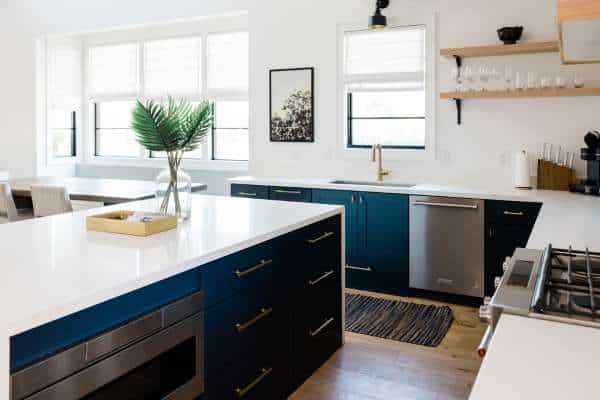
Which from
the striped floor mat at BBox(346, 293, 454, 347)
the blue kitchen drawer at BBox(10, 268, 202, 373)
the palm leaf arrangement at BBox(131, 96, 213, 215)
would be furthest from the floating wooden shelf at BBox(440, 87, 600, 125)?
the blue kitchen drawer at BBox(10, 268, 202, 373)

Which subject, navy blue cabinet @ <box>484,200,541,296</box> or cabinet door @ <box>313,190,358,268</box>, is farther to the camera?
cabinet door @ <box>313,190,358,268</box>

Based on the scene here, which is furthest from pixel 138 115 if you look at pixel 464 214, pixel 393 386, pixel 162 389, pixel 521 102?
pixel 521 102

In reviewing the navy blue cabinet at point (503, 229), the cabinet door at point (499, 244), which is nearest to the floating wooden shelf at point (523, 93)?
the navy blue cabinet at point (503, 229)

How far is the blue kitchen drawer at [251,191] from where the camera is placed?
485 cm

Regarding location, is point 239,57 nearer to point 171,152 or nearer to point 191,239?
point 171,152

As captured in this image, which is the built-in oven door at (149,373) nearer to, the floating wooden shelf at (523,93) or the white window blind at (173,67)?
the floating wooden shelf at (523,93)

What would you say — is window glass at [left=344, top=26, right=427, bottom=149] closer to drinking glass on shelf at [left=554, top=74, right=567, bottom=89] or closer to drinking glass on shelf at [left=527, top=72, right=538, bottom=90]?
drinking glass on shelf at [left=527, top=72, right=538, bottom=90]

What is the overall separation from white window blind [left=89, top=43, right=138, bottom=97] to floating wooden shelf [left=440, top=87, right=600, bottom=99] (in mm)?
4225

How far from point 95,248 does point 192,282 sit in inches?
15.1

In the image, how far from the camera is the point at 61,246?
1.97m

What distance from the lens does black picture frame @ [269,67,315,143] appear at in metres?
5.16

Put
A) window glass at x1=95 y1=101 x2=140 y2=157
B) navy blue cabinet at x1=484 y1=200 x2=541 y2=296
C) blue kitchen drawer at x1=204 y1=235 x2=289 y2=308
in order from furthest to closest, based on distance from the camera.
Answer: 1. window glass at x1=95 y1=101 x2=140 y2=157
2. navy blue cabinet at x1=484 y1=200 x2=541 y2=296
3. blue kitchen drawer at x1=204 y1=235 x2=289 y2=308

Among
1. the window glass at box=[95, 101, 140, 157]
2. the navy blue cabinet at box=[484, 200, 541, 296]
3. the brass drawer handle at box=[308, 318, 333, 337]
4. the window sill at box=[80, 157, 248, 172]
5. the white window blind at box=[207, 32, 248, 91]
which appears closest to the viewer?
the brass drawer handle at box=[308, 318, 333, 337]

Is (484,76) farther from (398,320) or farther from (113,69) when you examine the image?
(113,69)
